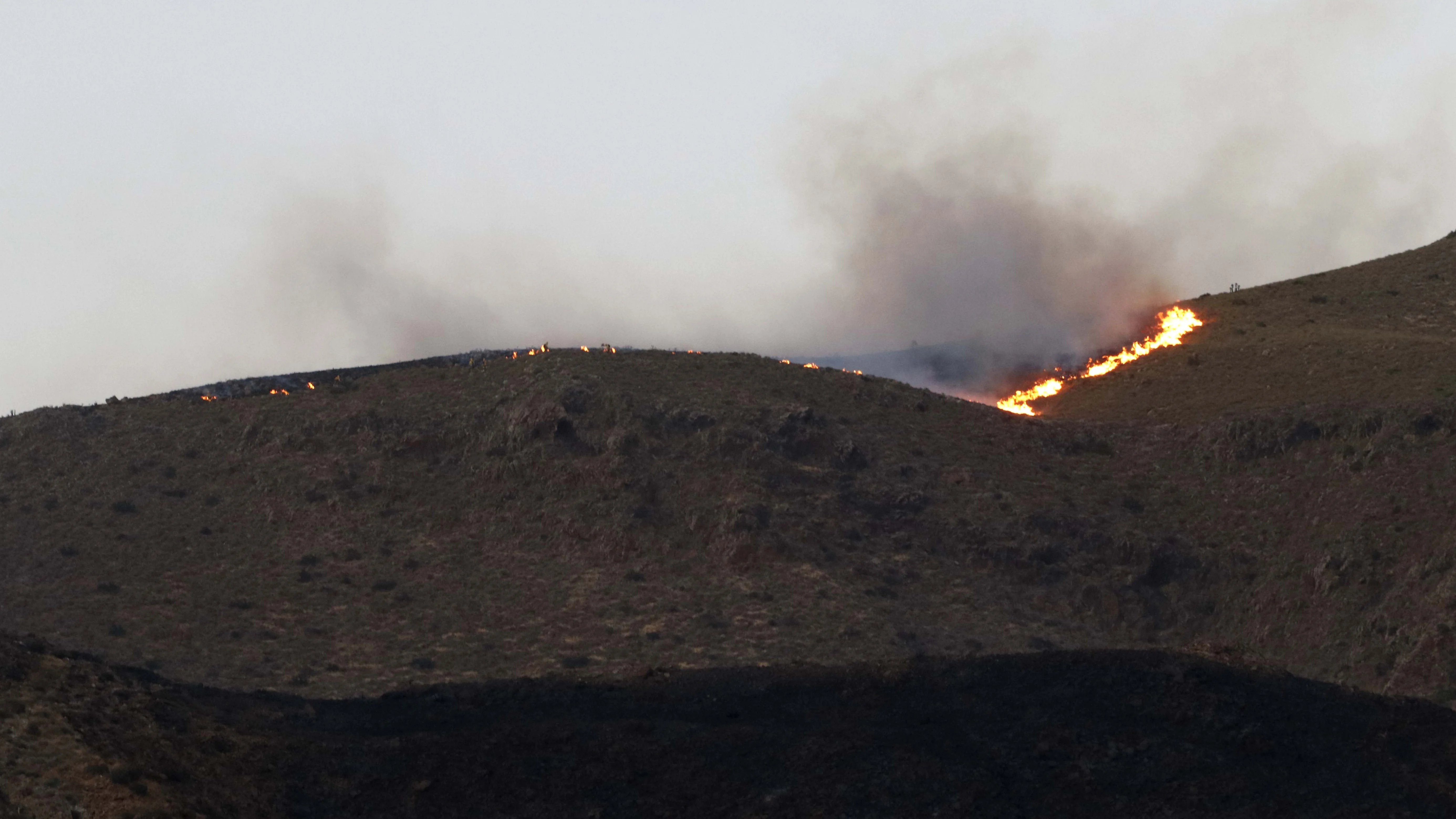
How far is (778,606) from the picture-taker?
5462 centimetres

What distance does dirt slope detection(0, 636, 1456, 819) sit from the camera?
31.9m

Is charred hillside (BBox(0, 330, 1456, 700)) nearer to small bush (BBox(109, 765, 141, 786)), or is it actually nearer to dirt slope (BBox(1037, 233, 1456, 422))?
dirt slope (BBox(1037, 233, 1456, 422))

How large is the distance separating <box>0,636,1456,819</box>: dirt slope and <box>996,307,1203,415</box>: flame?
39033 millimetres

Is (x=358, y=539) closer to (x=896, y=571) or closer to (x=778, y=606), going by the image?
(x=778, y=606)

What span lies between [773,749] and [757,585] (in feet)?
70.9

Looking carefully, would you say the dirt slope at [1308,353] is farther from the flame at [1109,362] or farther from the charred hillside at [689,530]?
the charred hillside at [689,530]

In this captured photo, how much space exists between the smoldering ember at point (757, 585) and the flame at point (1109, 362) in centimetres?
33

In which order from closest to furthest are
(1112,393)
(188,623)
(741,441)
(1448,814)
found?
(1448,814) < (188,623) < (741,441) < (1112,393)

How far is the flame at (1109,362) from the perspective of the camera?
7838 cm

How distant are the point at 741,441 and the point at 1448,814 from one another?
36.7m

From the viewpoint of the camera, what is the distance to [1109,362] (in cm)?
7969

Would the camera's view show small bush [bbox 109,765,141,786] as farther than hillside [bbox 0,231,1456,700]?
No

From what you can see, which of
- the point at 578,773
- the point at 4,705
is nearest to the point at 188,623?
the point at 4,705

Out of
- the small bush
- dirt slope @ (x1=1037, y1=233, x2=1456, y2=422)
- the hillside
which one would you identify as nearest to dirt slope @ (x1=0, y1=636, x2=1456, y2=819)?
the small bush
